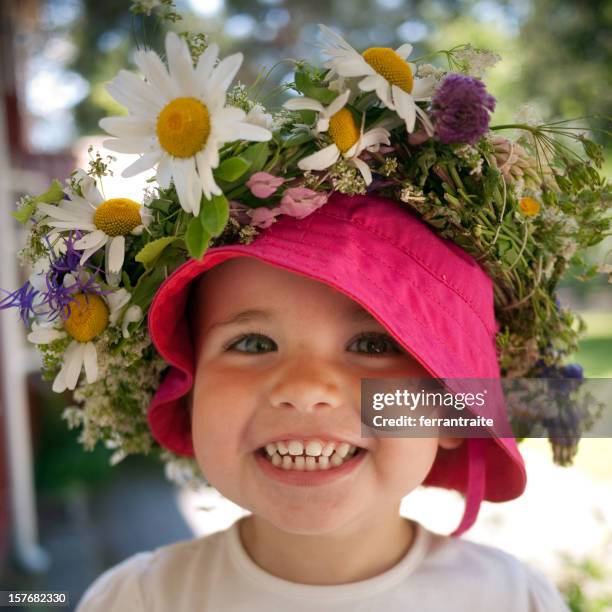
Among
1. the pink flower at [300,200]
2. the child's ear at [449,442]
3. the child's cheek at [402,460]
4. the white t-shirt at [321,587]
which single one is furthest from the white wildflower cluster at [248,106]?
the white t-shirt at [321,587]

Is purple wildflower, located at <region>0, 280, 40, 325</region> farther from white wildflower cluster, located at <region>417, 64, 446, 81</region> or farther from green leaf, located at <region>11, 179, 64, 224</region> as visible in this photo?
white wildflower cluster, located at <region>417, 64, 446, 81</region>

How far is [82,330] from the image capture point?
1.06 metres

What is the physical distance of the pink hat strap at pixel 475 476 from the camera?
1.27 meters

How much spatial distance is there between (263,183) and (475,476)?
0.69 metres

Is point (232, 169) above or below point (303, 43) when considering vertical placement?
below

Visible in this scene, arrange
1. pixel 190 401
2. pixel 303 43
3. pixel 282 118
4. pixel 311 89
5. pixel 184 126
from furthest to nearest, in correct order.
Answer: pixel 303 43
pixel 190 401
pixel 282 118
pixel 311 89
pixel 184 126

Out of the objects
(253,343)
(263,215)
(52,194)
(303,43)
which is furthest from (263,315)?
(303,43)

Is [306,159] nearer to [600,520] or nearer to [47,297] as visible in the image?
[47,297]

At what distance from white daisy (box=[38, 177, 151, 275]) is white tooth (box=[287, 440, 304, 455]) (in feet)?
1.24

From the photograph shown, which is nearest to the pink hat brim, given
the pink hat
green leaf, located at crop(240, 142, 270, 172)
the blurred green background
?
the pink hat

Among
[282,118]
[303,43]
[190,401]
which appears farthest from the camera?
[303,43]

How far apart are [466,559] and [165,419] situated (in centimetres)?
64

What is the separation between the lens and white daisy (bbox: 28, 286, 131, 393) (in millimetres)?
1056

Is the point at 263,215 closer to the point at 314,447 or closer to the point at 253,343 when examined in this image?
the point at 253,343
